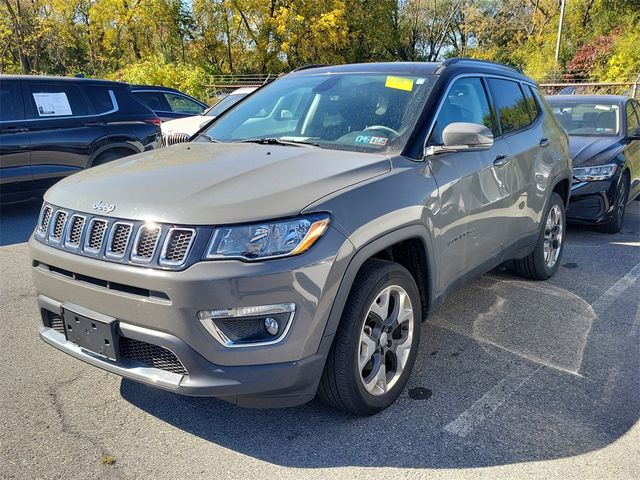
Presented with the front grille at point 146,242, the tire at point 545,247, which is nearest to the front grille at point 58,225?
the front grille at point 146,242

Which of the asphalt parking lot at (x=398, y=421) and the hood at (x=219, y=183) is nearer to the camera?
the hood at (x=219, y=183)

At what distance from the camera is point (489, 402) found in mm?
3156

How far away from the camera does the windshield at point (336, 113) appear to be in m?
3.38

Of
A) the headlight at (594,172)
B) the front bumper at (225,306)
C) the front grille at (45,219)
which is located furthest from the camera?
the headlight at (594,172)

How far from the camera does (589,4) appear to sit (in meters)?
32.9

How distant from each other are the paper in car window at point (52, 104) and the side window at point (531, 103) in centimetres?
577

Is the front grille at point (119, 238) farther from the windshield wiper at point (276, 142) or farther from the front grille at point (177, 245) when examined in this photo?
the windshield wiper at point (276, 142)

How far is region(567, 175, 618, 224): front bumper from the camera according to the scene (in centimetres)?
666

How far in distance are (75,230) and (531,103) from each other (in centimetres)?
388

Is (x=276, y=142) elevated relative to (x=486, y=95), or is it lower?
lower

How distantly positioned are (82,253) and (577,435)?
2562 millimetres

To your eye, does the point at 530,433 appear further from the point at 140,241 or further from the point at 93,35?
the point at 93,35

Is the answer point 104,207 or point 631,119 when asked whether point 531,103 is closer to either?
point 104,207

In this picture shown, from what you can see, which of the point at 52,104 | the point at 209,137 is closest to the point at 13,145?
the point at 52,104
